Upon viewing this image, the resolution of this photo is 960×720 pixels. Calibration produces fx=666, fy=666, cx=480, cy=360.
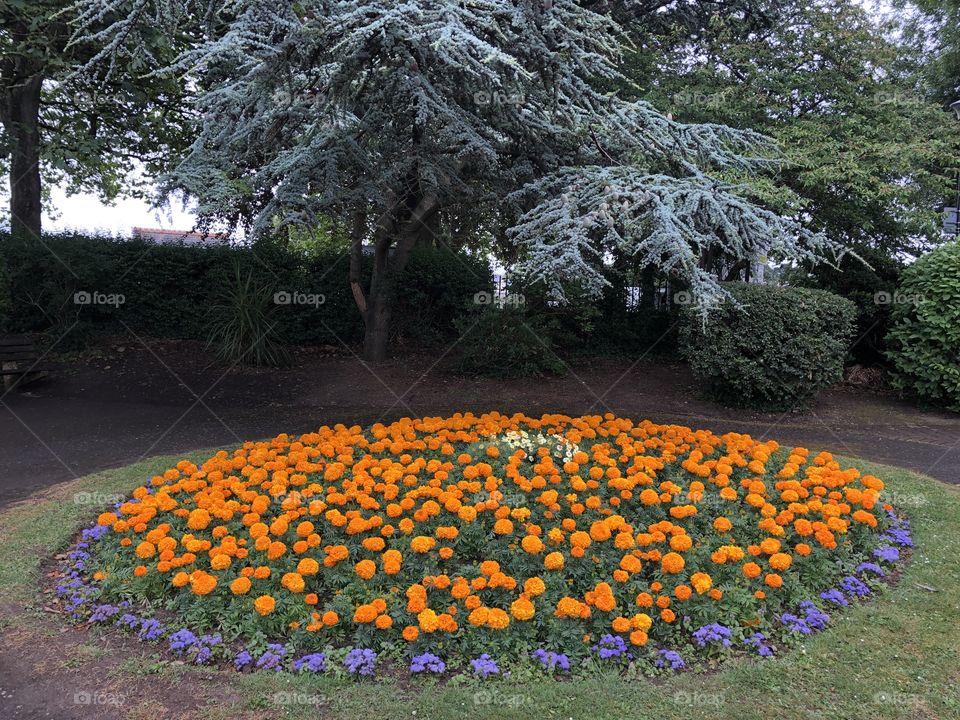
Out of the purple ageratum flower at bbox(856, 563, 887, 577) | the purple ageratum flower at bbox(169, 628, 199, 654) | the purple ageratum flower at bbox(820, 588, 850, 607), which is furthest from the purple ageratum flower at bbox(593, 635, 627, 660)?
the purple ageratum flower at bbox(169, 628, 199, 654)

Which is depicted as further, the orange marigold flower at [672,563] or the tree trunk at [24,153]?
the tree trunk at [24,153]

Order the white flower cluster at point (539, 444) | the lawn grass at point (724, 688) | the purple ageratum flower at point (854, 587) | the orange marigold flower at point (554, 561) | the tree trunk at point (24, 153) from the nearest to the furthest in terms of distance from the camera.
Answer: the lawn grass at point (724, 688) → the orange marigold flower at point (554, 561) → the purple ageratum flower at point (854, 587) → the white flower cluster at point (539, 444) → the tree trunk at point (24, 153)

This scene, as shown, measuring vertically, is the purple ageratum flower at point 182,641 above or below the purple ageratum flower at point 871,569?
below

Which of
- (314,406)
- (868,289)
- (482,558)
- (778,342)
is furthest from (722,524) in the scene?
(868,289)

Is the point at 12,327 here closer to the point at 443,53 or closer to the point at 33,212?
the point at 33,212

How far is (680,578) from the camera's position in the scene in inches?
Answer: 127

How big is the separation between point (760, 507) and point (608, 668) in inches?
67.2

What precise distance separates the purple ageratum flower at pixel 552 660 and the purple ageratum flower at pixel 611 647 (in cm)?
15

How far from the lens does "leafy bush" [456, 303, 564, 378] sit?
9.20 meters

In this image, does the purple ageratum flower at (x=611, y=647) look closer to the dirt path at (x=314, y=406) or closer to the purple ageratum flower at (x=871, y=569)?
the purple ageratum flower at (x=871, y=569)

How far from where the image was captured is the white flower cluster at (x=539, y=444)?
4.60 meters

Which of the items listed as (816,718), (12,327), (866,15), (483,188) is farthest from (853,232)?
(12,327)

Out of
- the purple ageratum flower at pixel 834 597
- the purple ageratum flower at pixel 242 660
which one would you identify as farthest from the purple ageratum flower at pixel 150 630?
the purple ageratum flower at pixel 834 597

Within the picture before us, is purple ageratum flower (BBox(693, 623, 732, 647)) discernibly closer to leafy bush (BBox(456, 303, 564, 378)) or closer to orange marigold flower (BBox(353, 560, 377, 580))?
orange marigold flower (BBox(353, 560, 377, 580))
